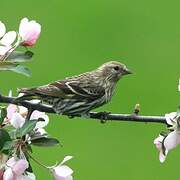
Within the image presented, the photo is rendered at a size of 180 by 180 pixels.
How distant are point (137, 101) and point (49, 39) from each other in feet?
2.78

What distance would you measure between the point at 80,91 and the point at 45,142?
0.34 m

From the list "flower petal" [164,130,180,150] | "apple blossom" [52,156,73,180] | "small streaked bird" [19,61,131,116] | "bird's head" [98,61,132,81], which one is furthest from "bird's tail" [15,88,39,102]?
"bird's head" [98,61,132,81]

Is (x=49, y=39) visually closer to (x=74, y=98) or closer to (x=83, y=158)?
(x=83, y=158)

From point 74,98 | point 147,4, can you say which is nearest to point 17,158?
point 74,98

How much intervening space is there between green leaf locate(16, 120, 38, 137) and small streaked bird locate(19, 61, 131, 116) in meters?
0.10

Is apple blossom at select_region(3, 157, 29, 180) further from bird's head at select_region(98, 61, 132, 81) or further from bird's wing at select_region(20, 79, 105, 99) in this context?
bird's head at select_region(98, 61, 132, 81)

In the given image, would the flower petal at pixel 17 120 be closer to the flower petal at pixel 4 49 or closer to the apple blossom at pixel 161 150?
the flower petal at pixel 4 49

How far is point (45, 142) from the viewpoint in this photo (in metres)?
1.45

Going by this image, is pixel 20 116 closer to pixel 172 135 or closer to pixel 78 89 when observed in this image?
pixel 172 135

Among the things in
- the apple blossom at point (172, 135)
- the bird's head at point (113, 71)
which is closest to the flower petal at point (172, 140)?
the apple blossom at point (172, 135)

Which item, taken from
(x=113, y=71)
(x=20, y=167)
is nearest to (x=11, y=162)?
(x=20, y=167)

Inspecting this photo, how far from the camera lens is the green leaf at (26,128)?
1406mm

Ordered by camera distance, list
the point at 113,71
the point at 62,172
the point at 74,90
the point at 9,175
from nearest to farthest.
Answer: the point at 9,175, the point at 62,172, the point at 74,90, the point at 113,71

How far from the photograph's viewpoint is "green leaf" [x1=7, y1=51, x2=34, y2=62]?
1.43 meters
